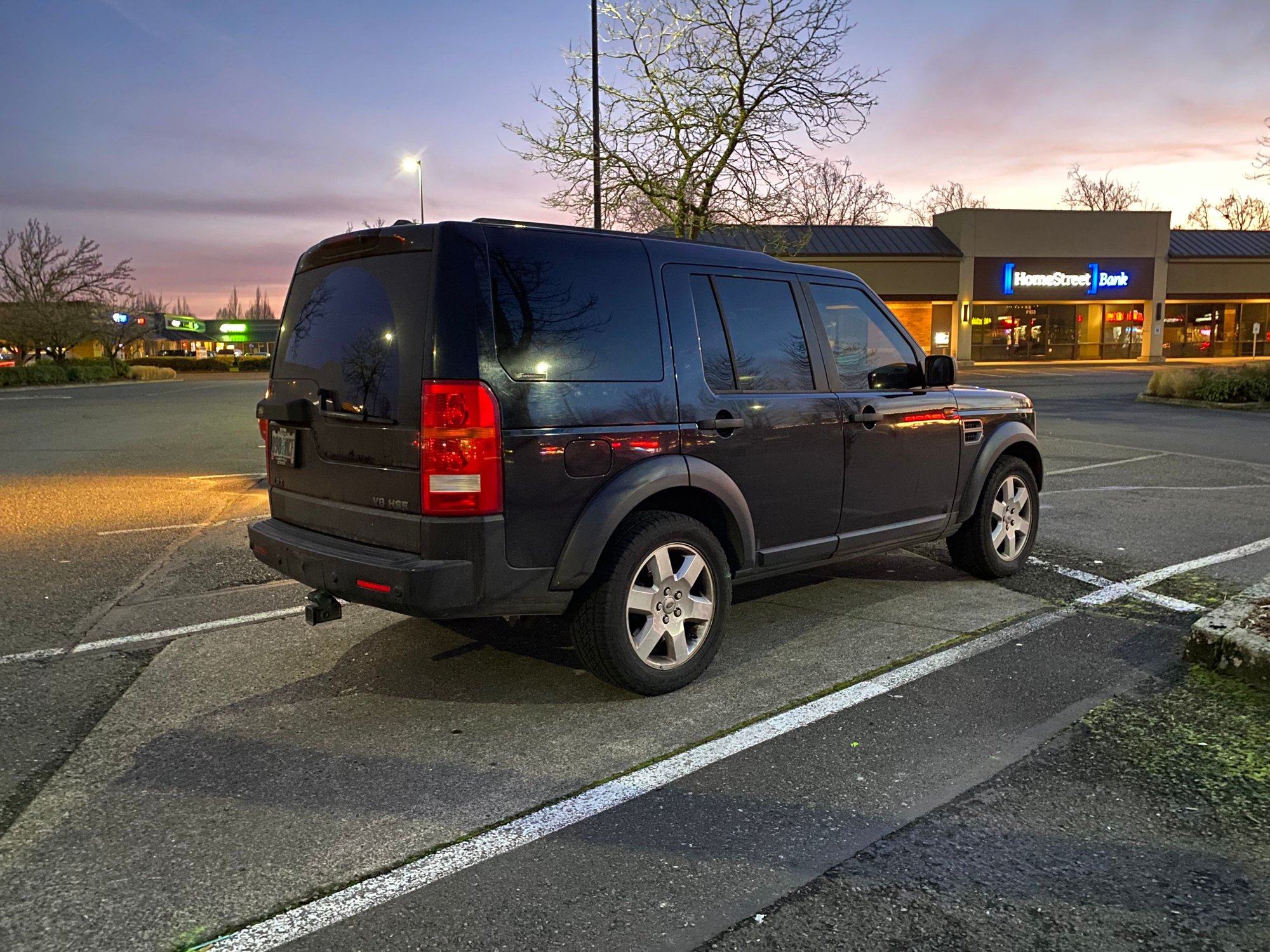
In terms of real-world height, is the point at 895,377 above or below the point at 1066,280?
below

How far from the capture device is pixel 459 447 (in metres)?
3.59

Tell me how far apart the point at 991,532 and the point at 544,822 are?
157 inches

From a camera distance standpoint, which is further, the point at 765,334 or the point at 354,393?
the point at 765,334

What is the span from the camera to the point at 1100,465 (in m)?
12.0

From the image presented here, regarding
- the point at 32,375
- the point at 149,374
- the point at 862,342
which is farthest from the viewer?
the point at 149,374

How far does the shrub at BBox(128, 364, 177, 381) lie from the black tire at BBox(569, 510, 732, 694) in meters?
50.8

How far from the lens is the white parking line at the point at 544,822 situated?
2512 mm

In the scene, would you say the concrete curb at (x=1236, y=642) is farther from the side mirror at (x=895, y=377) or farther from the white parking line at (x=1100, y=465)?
the white parking line at (x=1100, y=465)

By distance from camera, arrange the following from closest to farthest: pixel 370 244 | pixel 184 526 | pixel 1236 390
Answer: pixel 370 244
pixel 184 526
pixel 1236 390

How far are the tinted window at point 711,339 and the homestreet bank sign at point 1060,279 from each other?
46315 millimetres

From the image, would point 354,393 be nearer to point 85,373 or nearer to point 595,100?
point 595,100

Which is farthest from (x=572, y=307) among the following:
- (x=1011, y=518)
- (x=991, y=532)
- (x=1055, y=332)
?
(x=1055, y=332)

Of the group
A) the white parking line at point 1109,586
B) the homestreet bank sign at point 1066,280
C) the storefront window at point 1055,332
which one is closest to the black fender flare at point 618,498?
the white parking line at point 1109,586

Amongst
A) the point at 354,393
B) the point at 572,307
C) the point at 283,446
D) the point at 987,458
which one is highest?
the point at 572,307
